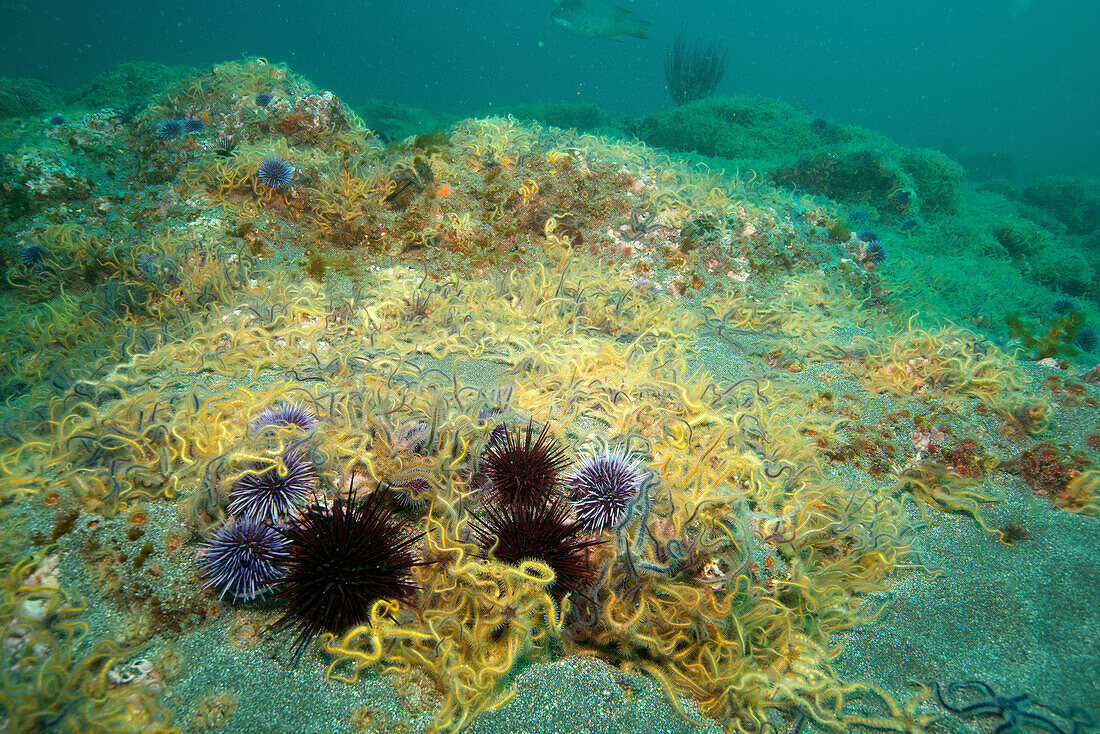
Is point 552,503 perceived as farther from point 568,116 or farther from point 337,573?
point 568,116

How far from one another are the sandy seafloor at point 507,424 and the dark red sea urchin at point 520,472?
0.63ft

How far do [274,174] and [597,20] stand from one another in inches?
736

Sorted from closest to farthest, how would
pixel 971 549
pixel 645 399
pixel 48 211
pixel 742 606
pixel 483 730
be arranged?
pixel 483 730 → pixel 742 606 → pixel 971 549 → pixel 645 399 → pixel 48 211

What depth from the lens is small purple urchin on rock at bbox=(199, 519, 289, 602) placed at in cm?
240

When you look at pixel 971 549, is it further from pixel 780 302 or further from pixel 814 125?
pixel 814 125

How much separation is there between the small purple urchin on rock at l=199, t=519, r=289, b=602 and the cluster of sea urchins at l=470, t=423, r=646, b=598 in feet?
3.73

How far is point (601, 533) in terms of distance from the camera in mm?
2812

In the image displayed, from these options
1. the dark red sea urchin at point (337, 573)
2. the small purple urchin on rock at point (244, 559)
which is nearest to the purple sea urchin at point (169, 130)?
the small purple urchin on rock at point (244, 559)

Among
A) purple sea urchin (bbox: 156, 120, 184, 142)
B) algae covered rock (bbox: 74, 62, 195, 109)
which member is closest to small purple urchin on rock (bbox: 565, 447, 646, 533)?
purple sea urchin (bbox: 156, 120, 184, 142)

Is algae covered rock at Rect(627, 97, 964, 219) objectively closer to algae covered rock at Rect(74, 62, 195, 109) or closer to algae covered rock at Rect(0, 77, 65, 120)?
algae covered rock at Rect(74, 62, 195, 109)

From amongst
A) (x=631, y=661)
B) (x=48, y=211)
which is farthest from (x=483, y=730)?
(x=48, y=211)

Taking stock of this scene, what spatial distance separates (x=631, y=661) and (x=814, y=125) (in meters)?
17.9

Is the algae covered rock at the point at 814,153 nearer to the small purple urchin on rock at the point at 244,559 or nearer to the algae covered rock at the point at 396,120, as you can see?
the algae covered rock at the point at 396,120

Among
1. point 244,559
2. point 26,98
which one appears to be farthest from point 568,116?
point 244,559
